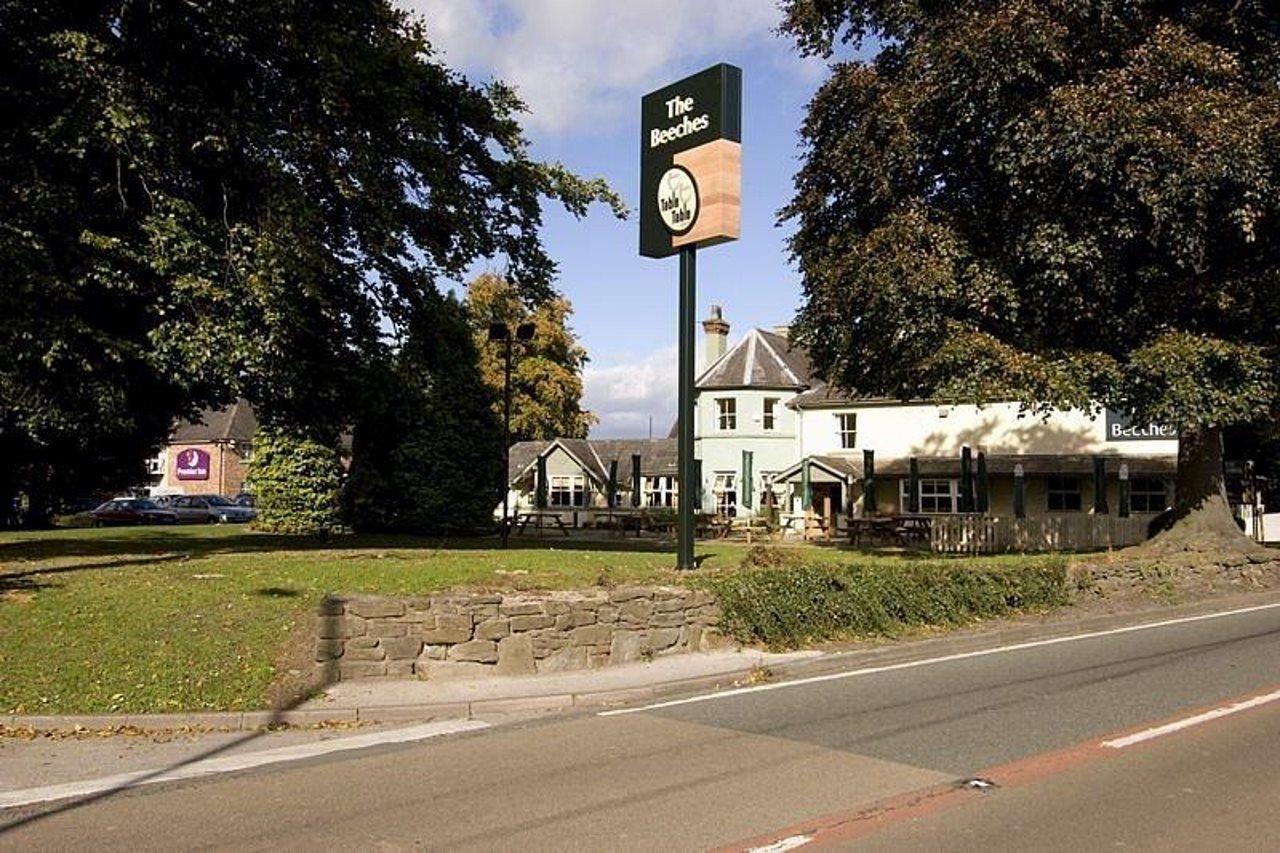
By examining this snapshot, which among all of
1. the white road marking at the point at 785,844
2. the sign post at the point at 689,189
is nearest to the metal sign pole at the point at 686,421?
the sign post at the point at 689,189

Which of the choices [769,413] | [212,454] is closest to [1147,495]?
[769,413]

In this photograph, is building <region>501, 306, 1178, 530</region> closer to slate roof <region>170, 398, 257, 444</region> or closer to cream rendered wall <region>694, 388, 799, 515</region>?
cream rendered wall <region>694, 388, 799, 515</region>

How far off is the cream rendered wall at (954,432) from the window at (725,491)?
388cm

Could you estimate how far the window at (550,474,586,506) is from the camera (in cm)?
5544

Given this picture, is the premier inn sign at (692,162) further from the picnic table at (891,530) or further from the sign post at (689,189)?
the picnic table at (891,530)

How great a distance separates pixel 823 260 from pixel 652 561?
8.18 meters

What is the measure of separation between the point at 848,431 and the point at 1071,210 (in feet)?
83.2

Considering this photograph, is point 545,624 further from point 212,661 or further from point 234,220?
point 234,220

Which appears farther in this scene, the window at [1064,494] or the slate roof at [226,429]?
the slate roof at [226,429]

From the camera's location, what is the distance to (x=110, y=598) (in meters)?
11.5

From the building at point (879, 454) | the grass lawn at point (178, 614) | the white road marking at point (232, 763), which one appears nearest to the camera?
the white road marking at point (232, 763)

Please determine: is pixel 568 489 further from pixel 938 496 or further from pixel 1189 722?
pixel 1189 722

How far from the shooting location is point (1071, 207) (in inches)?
726

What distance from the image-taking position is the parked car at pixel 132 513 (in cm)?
4600
